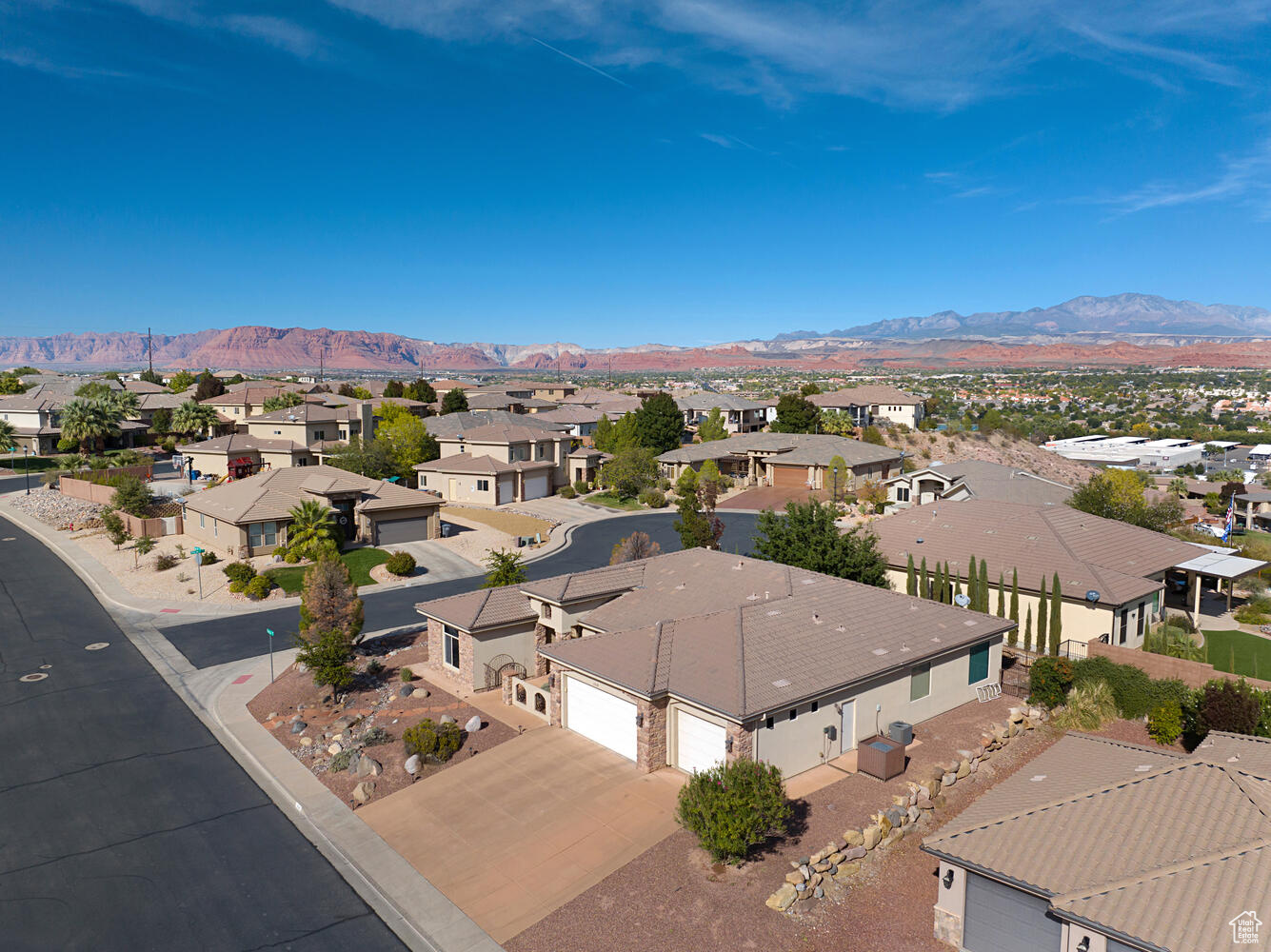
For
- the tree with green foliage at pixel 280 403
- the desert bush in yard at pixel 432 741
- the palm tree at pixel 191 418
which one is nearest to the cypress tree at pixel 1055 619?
the desert bush in yard at pixel 432 741

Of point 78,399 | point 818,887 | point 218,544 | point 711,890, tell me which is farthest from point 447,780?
point 78,399

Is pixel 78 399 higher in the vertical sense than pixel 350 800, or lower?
higher

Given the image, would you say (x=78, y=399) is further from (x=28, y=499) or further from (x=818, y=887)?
(x=818, y=887)

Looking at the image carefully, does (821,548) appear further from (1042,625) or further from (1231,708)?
(1231,708)

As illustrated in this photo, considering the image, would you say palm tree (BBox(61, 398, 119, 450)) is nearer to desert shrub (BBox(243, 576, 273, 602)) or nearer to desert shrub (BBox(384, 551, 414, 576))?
desert shrub (BBox(243, 576, 273, 602))

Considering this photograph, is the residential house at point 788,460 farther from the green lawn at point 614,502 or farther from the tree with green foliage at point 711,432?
the tree with green foliage at point 711,432

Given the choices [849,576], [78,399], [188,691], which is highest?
[78,399]
